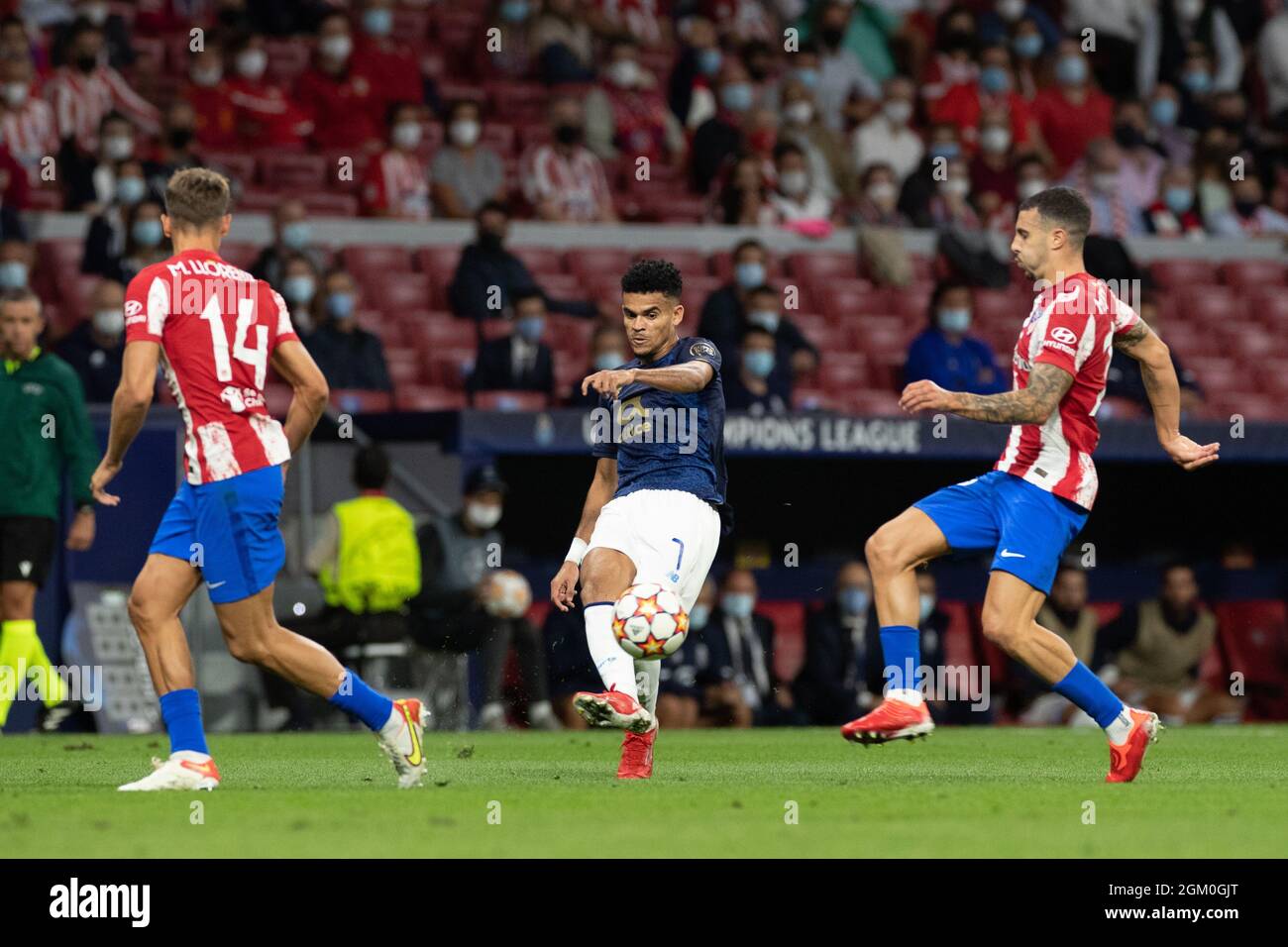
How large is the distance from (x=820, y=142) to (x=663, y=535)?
12341mm

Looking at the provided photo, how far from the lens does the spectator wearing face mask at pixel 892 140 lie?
20812 mm

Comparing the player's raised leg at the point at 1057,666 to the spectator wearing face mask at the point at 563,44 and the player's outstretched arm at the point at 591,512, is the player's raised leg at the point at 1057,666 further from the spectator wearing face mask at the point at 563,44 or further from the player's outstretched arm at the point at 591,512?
the spectator wearing face mask at the point at 563,44

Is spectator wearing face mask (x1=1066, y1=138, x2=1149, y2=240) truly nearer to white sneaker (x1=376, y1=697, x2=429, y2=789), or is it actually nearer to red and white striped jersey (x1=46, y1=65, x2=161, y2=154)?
red and white striped jersey (x1=46, y1=65, x2=161, y2=154)

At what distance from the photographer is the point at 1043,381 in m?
8.63

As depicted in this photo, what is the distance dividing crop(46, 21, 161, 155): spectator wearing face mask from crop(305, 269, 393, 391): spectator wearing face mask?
277 centimetres

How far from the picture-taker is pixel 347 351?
52.3 feet

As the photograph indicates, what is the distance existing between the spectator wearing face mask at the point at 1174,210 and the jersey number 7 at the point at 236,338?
14685 mm

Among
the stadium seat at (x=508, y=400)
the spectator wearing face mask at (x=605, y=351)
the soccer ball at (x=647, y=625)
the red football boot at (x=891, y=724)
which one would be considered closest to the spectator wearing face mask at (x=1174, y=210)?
the spectator wearing face mask at (x=605, y=351)

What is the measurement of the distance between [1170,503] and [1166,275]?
2835 mm

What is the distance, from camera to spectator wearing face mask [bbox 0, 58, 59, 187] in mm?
17453

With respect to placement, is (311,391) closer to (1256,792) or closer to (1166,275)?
(1256,792)

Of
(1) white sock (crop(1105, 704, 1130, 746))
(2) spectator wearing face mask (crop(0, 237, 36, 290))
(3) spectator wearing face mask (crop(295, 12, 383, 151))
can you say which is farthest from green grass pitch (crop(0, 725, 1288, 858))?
(3) spectator wearing face mask (crop(295, 12, 383, 151))

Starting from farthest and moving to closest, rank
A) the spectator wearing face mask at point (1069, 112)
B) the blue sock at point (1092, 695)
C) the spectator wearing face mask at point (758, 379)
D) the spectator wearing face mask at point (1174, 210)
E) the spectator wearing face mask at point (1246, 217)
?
the spectator wearing face mask at point (1069, 112) → the spectator wearing face mask at point (1246, 217) → the spectator wearing face mask at point (1174, 210) → the spectator wearing face mask at point (758, 379) → the blue sock at point (1092, 695)

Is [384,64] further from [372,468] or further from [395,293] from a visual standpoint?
[372,468]
